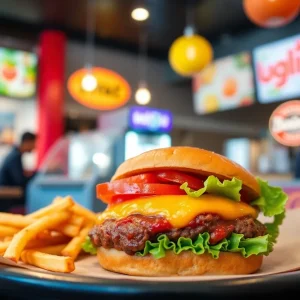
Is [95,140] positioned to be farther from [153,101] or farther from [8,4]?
[153,101]

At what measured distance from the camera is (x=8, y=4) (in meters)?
7.27

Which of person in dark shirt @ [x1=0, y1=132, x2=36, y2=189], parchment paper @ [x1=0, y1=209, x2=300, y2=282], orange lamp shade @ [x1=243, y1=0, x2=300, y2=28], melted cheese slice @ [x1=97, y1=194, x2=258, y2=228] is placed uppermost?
orange lamp shade @ [x1=243, y1=0, x2=300, y2=28]

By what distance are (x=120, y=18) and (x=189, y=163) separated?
6.86 meters

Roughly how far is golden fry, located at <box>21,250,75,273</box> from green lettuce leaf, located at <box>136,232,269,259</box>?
221 mm

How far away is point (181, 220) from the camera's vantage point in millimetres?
1400

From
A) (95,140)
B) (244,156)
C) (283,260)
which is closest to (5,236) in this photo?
(283,260)

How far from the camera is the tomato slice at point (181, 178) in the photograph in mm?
1478

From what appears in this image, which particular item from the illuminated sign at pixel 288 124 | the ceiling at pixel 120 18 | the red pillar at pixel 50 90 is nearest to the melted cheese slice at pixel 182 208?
the illuminated sign at pixel 288 124

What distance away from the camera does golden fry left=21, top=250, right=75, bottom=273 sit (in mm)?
1324

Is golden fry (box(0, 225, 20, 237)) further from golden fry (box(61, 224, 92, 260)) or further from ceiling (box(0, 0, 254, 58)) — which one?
ceiling (box(0, 0, 254, 58))

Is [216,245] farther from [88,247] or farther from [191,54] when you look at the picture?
[191,54]

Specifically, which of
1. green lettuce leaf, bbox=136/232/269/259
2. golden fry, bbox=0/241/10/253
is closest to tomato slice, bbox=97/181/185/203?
green lettuce leaf, bbox=136/232/269/259

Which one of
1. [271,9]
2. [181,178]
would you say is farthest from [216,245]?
[271,9]

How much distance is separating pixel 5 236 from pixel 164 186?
0.66 m
